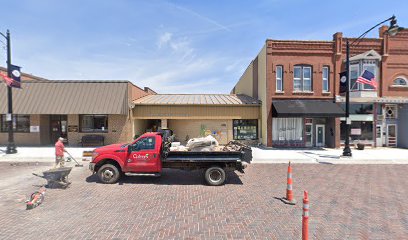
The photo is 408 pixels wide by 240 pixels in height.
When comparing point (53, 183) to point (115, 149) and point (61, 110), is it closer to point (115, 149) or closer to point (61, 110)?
point (115, 149)

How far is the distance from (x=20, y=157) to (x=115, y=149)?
9.75 meters

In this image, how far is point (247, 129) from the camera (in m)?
20.1

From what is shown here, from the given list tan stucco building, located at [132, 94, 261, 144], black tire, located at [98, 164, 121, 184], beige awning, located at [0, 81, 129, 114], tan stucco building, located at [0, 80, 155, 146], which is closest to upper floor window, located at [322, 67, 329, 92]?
tan stucco building, located at [132, 94, 261, 144]

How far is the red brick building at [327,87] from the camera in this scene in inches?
725

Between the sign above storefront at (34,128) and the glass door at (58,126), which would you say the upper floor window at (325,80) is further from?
the sign above storefront at (34,128)

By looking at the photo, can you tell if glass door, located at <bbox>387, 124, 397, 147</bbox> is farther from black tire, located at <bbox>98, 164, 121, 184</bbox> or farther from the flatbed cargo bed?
black tire, located at <bbox>98, 164, 121, 184</bbox>

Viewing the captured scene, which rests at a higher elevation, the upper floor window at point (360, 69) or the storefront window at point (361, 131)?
the upper floor window at point (360, 69)

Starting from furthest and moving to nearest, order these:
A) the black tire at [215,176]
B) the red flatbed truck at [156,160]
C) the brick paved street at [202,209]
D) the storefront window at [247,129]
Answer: the storefront window at [247,129]
the red flatbed truck at [156,160]
the black tire at [215,176]
the brick paved street at [202,209]

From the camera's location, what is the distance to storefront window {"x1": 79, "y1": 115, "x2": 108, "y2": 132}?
728 inches

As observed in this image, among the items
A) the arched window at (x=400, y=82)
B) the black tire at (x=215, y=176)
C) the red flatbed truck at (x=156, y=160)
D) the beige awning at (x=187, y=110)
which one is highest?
the arched window at (x=400, y=82)

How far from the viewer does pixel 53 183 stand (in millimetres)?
7902

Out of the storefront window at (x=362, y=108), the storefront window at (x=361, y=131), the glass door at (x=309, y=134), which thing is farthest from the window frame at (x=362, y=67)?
the glass door at (x=309, y=134)

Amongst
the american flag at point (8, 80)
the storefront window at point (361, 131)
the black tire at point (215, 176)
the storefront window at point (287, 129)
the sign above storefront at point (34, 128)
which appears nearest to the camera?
the black tire at point (215, 176)

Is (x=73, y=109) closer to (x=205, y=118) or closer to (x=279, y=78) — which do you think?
(x=205, y=118)
